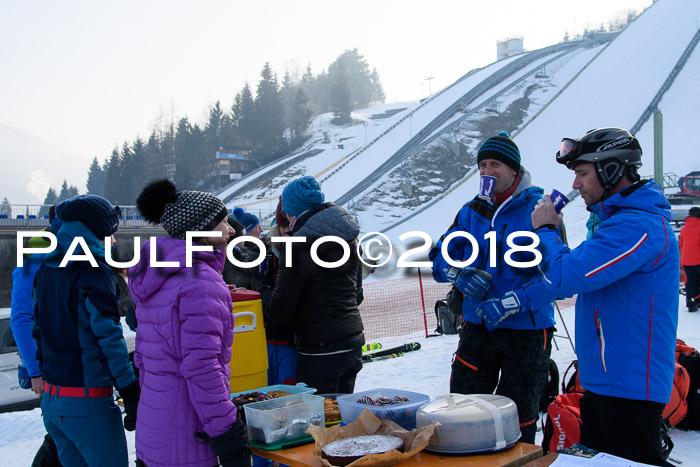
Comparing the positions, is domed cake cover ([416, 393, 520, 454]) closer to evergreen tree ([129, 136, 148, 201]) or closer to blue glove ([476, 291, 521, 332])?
blue glove ([476, 291, 521, 332])

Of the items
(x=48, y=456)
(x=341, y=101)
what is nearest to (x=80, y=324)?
(x=48, y=456)

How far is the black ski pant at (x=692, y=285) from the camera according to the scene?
977 cm

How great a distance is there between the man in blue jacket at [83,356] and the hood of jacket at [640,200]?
2.44 m

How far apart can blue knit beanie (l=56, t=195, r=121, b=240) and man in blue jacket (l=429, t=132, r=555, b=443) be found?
1862 mm

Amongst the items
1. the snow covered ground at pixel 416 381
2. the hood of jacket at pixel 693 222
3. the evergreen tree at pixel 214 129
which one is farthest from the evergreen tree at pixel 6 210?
the evergreen tree at pixel 214 129

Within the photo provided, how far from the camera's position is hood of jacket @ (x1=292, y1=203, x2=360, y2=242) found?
3.43m

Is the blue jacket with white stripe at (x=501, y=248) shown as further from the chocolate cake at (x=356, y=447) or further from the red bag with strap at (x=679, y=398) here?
the red bag with strap at (x=679, y=398)

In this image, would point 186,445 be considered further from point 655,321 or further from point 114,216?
point 655,321

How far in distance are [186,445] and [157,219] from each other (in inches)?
40.7

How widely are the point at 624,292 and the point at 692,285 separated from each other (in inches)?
343

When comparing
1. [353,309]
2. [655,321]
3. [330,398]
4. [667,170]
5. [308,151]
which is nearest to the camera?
[655,321]

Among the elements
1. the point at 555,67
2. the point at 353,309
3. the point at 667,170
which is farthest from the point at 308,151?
the point at 353,309

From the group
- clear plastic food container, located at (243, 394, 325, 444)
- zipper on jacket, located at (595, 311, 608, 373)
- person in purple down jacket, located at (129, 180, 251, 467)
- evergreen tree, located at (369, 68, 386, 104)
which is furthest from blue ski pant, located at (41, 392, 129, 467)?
evergreen tree, located at (369, 68, 386, 104)

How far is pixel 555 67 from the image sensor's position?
63.0m
